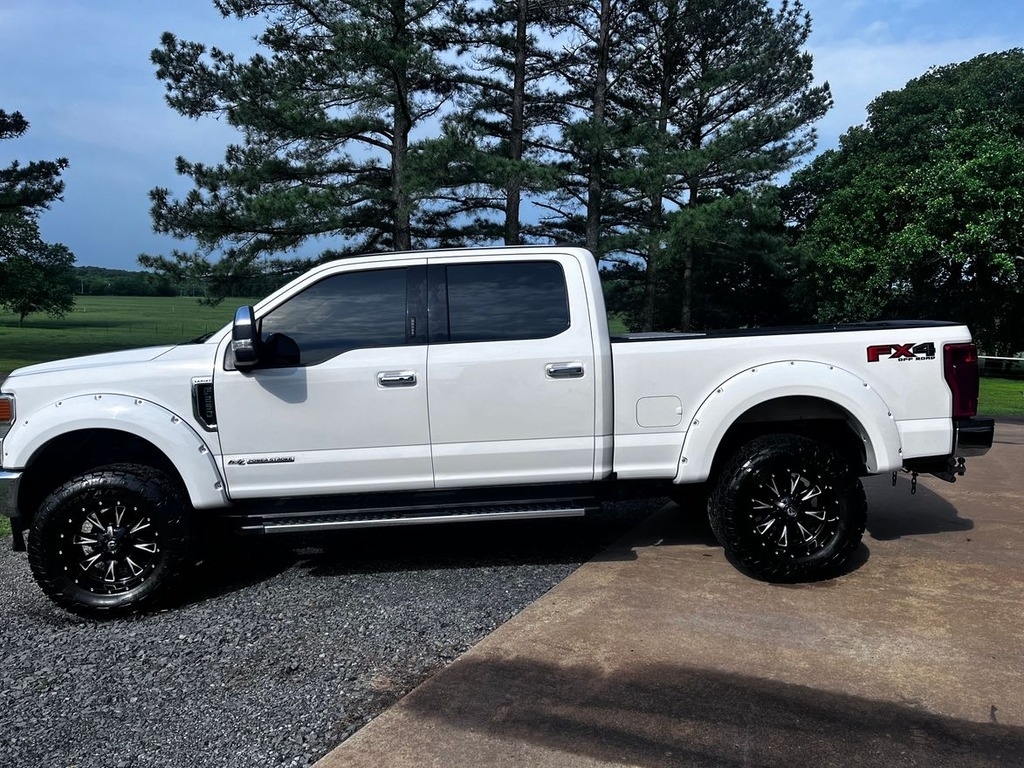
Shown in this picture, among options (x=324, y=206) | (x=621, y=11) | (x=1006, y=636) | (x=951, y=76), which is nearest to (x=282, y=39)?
(x=324, y=206)

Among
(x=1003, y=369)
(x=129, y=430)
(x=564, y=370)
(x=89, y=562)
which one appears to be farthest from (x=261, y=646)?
(x=1003, y=369)

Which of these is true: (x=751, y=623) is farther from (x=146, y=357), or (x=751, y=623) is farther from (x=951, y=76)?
(x=951, y=76)

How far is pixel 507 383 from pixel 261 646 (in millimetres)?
1948

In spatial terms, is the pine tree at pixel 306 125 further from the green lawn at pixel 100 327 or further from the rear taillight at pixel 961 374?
the rear taillight at pixel 961 374

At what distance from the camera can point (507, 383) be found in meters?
4.72

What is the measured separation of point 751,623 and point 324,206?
16787 mm

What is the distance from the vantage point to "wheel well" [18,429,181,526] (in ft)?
15.5

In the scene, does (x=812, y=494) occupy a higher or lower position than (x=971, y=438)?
lower

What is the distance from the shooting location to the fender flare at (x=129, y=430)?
457cm

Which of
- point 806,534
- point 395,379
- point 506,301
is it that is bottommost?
point 806,534

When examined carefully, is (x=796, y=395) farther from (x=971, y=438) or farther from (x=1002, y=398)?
(x=1002, y=398)

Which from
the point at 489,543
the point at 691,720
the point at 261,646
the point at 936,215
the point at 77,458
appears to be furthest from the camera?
the point at 936,215

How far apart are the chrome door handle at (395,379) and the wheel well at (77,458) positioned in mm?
1382

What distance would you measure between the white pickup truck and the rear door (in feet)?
0.04
